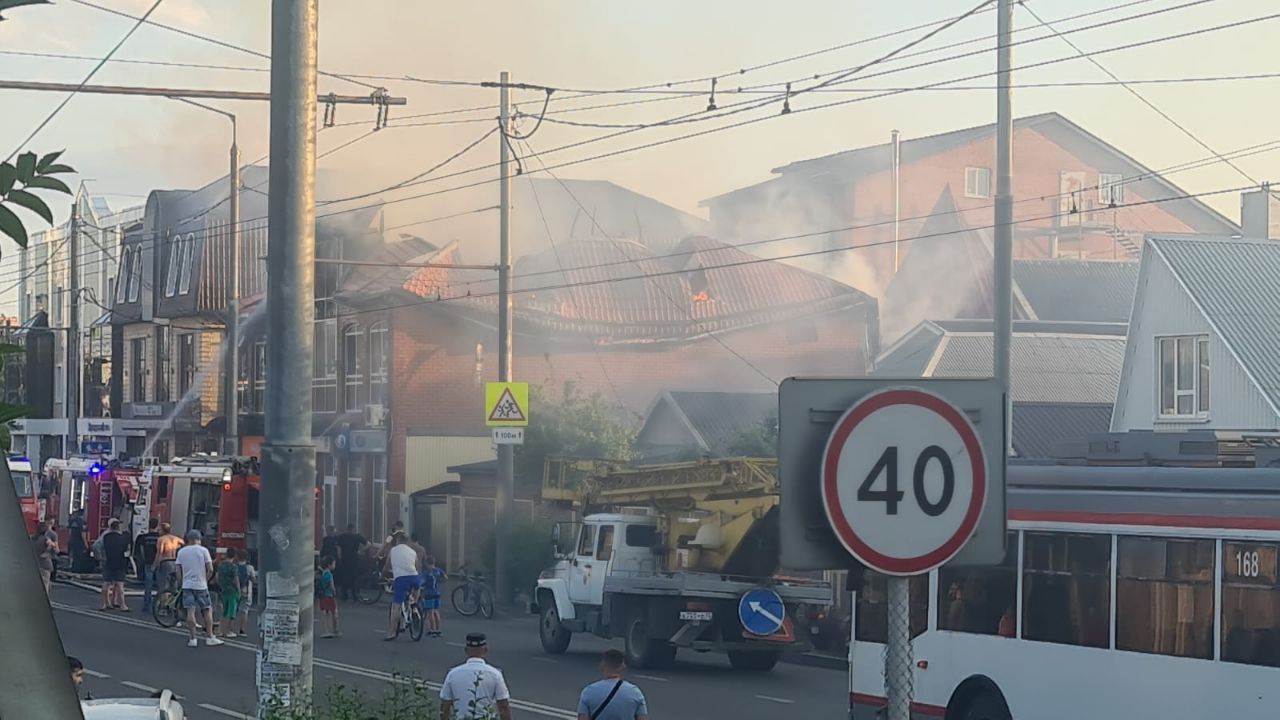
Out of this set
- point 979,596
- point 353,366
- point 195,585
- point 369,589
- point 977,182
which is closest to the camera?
point 979,596

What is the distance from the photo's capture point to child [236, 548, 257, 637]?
27.1 meters

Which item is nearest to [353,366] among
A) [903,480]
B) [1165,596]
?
[1165,596]

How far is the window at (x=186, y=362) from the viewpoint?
6309 centimetres

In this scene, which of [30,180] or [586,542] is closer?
[30,180]

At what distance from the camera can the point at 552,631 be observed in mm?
24734

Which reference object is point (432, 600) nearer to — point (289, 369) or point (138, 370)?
point (289, 369)

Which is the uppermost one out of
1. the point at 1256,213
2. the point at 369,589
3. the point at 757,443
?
the point at 1256,213

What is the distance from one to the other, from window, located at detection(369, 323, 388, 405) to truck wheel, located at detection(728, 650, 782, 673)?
25.9 m

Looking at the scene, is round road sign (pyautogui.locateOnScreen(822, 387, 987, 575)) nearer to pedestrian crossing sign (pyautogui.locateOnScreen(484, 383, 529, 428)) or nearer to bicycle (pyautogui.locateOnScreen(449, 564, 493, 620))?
pedestrian crossing sign (pyautogui.locateOnScreen(484, 383, 529, 428))

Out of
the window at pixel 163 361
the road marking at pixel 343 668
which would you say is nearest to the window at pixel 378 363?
the road marking at pixel 343 668

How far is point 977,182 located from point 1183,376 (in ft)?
90.6

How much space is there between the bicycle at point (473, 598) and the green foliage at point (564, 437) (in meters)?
5.15

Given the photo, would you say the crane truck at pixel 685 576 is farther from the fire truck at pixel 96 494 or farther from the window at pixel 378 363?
the window at pixel 378 363

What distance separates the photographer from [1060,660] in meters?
12.7
